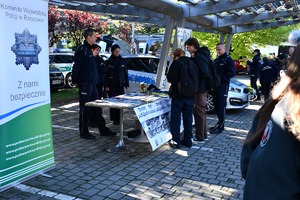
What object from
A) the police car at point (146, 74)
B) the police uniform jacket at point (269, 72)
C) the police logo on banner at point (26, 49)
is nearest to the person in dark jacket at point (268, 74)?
the police uniform jacket at point (269, 72)

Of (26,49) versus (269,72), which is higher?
(26,49)

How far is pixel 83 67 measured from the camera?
645 cm

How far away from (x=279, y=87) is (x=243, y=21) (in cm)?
1179

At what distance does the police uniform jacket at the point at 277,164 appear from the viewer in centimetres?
128

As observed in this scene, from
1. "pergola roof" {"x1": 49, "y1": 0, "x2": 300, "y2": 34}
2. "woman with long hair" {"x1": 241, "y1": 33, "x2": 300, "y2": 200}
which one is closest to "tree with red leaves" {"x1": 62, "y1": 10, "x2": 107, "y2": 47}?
"pergola roof" {"x1": 49, "y1": 0, "x2": 300, "y2": 34}

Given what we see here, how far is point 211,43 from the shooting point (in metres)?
16.8

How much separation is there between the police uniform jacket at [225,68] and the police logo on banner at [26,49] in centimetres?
438

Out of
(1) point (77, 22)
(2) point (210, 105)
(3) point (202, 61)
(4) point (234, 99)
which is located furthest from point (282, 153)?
(1) point (77, 22)

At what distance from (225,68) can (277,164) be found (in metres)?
6.33

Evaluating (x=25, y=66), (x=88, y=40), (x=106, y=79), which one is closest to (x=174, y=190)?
(x=25, y=66)

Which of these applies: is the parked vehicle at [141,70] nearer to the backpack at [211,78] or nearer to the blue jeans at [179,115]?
the backpack at [211,78]

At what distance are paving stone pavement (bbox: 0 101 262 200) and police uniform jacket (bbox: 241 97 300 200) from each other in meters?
1.93

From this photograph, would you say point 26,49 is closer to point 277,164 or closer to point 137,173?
point 137,173

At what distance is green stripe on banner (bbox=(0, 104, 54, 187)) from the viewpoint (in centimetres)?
410
